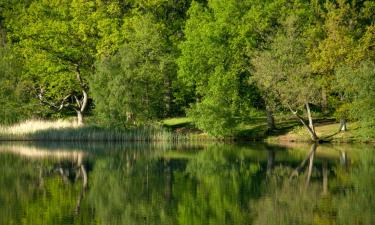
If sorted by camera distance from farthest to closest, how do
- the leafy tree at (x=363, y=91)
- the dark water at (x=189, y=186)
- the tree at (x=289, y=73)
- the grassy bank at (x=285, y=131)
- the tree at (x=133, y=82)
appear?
the tree at (x=133, y=82) < the grassy bank at (x=285, y=131) < the tree at (x=289, y=73) < the leafy tree at (x=363, y=91) < the dark water at (x=189, y=186)

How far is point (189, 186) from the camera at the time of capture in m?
30.0

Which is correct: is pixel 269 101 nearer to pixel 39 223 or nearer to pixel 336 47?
pixel 336 47

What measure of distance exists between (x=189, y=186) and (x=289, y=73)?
26.0m

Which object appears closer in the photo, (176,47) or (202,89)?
(202,89)

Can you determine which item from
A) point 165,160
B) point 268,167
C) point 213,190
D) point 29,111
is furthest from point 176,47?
point 213,190

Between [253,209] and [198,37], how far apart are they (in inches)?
1528

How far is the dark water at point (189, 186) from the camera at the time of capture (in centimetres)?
2281

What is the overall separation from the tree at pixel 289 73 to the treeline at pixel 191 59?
0.09 metres

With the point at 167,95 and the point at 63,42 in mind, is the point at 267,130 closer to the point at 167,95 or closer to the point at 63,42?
the point at 167,95

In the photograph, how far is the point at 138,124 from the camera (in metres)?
60.3

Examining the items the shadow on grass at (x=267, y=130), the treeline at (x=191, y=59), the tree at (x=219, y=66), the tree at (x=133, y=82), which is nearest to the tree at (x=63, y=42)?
the treeline at (x=191, y=59)

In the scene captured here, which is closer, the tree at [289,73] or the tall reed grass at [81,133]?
the tree at [289,73]

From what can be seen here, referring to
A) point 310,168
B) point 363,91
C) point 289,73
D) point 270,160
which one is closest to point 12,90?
point 289,73

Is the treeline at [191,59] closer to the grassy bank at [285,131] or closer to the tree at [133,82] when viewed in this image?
the tree at [133,82]
